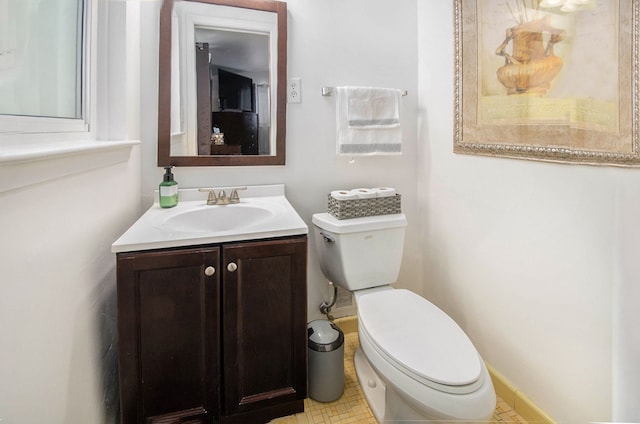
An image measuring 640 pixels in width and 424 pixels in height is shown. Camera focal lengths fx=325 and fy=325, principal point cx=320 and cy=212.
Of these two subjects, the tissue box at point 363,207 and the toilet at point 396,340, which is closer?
the toilet at point 396,340

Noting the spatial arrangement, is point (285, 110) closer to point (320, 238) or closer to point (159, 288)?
point (320, 238)

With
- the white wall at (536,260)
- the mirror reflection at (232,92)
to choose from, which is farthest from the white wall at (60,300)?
the white wall at (536,260)

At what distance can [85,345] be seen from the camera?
3.15ft

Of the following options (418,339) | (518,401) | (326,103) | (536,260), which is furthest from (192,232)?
(518,401)

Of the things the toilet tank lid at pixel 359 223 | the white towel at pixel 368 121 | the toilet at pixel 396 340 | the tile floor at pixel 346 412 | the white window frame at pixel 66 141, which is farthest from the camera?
the white towel at pixel 368 121

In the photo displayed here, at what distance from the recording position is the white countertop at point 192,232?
1.01 m

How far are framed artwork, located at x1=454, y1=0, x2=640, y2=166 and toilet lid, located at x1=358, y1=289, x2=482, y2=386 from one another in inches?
27.5

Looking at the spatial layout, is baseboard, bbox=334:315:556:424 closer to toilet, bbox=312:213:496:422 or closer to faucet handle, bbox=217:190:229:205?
toilet, bbox=312:213:496:422

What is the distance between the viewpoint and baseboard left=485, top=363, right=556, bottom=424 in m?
1.21

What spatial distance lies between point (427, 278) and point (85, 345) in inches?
63.2

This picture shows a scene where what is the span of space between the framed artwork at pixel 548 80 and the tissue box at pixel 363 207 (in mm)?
417

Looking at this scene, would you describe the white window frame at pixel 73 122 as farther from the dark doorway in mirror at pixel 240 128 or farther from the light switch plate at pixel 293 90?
the light switch plate at pixel 293 90

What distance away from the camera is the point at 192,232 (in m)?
1.16

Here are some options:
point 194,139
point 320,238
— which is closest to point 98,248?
point 194,139
